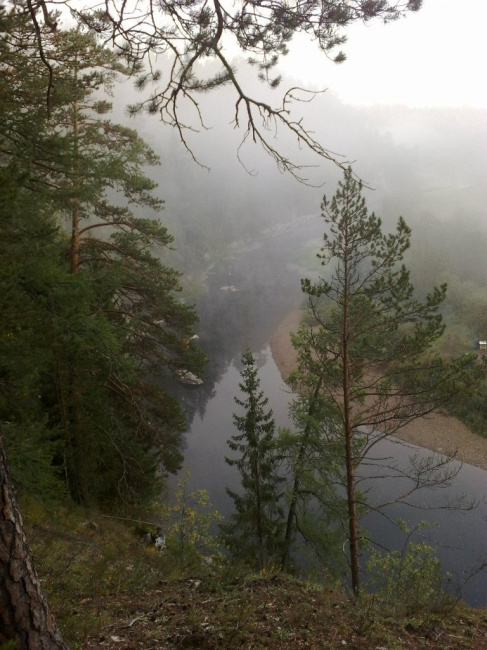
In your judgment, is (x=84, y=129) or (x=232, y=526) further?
(x=232, y=526)

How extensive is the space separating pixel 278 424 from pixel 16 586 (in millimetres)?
17112

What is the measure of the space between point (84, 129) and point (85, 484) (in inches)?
300

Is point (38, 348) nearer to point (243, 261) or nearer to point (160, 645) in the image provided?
point (160, 645)

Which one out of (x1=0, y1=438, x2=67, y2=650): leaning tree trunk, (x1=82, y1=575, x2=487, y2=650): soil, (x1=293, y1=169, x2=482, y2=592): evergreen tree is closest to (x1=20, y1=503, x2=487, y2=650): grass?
(x1=82, y1=575, x2=487, y2=650): soil

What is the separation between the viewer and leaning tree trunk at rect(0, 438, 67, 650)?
1.77 metres

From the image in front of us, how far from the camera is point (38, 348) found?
506cm

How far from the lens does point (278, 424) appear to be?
18.4m

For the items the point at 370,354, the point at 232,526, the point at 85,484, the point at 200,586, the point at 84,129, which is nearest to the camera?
the point at 200,586

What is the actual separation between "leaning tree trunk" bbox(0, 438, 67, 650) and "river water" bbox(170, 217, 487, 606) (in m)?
4.82

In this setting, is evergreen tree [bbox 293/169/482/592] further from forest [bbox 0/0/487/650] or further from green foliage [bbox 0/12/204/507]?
green foliage [bbox 0/12/204/507]

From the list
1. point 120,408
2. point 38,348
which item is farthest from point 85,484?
point 38,348

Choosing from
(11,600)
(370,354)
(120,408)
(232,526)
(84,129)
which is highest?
(84,129)

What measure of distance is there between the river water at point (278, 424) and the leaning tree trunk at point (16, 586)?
4820 millimetres

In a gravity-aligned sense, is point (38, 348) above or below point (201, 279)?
below
